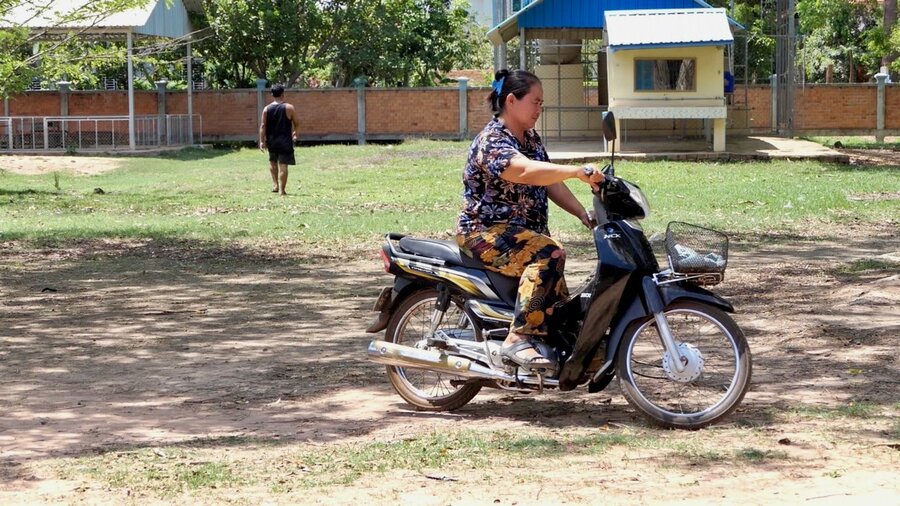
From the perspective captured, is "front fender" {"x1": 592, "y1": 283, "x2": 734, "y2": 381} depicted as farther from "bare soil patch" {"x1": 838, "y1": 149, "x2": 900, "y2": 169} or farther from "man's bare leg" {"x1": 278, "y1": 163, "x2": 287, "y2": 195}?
"bare soil patch" {"x1": 838, "y1": 149, "x2": 900, "y2": 169}

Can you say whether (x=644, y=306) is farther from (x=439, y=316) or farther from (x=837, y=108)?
(x=837, y=108)

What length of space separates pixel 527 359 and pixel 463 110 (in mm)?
32275

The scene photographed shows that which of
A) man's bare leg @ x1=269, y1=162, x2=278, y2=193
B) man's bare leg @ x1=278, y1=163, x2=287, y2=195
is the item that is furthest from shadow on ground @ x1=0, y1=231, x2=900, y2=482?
man's bare leg @ x1=269, y1=162, x2=278, y2=193

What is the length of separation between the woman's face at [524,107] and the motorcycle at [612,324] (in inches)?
14.3

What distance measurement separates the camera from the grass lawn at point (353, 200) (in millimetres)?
15078

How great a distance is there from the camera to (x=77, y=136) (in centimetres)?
3216

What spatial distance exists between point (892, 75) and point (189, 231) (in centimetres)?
3954

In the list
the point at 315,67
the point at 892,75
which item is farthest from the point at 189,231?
the point at 892,75

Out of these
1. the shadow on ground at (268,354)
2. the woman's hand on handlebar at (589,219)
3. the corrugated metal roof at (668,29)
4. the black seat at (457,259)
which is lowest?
the shadow on ground at (268,354)

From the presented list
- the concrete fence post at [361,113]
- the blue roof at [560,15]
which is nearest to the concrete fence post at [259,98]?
the concrete fence post at [361,113]

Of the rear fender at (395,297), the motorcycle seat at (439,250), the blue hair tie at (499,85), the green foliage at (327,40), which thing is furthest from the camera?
the green foliage at (327,40)

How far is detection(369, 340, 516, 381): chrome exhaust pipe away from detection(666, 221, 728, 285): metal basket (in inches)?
39.7

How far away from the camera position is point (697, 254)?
5664 millimetres

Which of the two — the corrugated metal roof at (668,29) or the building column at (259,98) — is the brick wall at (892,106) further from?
the building column at (259,98)
